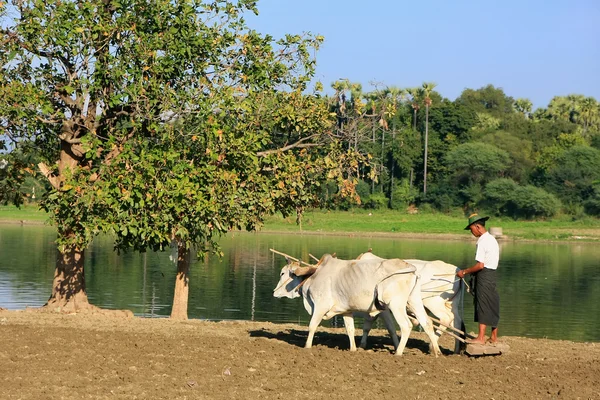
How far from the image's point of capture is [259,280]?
34625 millimetres

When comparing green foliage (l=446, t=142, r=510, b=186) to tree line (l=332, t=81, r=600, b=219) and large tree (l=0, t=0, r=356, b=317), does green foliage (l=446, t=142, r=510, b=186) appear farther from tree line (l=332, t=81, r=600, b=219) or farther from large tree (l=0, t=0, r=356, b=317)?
large tree (l=0, t=0, r=356, b=317)

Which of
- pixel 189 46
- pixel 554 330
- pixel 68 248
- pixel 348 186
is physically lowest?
pixel 554 330

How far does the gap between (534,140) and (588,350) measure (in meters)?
79.7

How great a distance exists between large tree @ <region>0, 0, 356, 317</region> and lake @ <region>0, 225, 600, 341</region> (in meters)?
1.82

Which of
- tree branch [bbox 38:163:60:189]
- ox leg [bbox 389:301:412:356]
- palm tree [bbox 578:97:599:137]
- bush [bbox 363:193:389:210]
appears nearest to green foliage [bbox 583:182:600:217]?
bush [bbox 363:193:389:210]

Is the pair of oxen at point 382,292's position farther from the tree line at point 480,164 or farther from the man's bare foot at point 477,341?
the tree line at point 480,164

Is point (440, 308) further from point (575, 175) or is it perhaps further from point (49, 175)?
point (575, 175)

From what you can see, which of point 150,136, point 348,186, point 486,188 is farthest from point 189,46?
point 486,188

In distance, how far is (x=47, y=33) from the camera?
56.9 ft

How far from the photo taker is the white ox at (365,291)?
14.3 metres

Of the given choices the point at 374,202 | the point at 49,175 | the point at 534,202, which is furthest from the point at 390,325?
the point at 374,202

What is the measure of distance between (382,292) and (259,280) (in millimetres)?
20542

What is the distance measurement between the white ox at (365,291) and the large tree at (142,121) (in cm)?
309

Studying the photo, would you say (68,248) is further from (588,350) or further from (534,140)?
(534,140)
